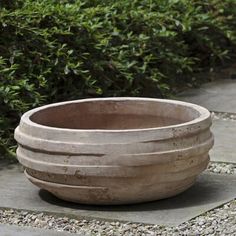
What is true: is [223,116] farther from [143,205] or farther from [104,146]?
[104,146]

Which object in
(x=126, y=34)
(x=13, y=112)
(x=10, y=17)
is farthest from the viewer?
(x=126, y=34)

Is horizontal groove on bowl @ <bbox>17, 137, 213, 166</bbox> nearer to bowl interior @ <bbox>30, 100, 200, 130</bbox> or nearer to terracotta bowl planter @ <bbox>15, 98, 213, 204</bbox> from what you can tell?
terracotta bowl planter @ <bbox>15, 98, 213, 204</bbox>

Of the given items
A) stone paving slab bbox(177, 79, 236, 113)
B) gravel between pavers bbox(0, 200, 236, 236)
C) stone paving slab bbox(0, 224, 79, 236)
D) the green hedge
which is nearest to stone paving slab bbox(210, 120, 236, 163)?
stone paving slab bbox(177, 79, 236, 113)

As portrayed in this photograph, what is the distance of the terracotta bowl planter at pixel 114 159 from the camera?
5.26 metres

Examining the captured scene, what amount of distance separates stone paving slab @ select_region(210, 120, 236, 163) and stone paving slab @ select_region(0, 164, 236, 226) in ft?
1.73

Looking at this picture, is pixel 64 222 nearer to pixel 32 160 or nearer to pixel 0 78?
pixel 32 160

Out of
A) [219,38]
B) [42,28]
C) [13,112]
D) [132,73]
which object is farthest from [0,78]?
[219,38]

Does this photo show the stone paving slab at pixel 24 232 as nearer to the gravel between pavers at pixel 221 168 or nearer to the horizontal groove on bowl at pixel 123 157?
the horizontal groove on bowl at pixel 123 157

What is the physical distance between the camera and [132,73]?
8.00 meters

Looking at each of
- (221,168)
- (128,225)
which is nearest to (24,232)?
(128,225)

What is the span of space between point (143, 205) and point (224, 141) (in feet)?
5.78

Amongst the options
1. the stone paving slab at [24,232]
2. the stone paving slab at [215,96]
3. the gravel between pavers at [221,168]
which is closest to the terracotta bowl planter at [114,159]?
the stone paving slab at [24,232]

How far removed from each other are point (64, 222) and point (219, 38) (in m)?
5.11

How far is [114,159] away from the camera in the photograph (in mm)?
5254
